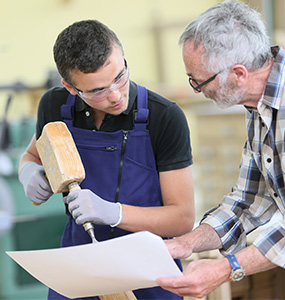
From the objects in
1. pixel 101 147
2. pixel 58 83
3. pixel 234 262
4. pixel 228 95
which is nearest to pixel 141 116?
pixel 101 147

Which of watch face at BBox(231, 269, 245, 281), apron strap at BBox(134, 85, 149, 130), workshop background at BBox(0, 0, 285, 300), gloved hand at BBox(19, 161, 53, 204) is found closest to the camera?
watch face at BBox(231, 269, 245, 281)

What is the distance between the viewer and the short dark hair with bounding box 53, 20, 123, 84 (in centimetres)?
146

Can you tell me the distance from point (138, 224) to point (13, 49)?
391cm

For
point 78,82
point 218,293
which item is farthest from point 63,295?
point 218,293

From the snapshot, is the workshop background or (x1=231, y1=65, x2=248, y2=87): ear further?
the workshop background

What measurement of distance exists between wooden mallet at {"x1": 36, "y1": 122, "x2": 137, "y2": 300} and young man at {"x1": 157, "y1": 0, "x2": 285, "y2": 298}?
250mm

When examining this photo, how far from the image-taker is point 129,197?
1.64 m

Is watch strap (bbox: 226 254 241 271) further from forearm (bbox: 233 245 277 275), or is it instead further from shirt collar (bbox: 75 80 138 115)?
shirt collar (bbox: 75 80 138 115)

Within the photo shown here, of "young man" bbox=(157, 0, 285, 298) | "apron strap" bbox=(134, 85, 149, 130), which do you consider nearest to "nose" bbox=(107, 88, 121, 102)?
"apron strap" bbox=(134, 85, 149, 130)

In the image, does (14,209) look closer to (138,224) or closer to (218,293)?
(218,293)

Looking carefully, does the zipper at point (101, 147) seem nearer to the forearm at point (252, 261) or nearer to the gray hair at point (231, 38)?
the gray hair at point (231, 38)

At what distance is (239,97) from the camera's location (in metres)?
1.50

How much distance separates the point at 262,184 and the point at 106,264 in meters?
0.63

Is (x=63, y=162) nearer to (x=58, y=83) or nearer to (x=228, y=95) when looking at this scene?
(x=228, y=95)
